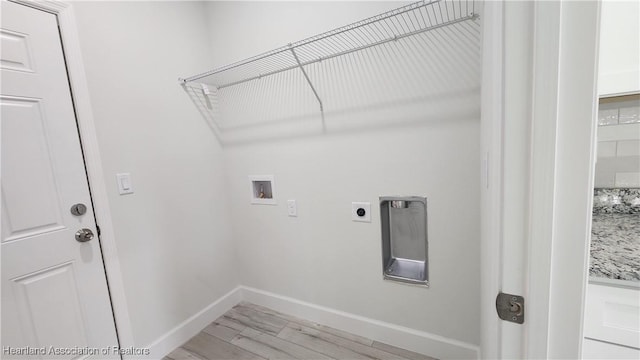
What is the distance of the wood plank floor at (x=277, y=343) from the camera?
1.67 m

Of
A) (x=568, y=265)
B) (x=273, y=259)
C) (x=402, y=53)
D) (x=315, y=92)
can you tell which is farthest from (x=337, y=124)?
(x=568, y=265)

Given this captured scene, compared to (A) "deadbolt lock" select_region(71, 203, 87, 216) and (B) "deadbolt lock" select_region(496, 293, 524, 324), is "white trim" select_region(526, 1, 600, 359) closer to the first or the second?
(B) "deadbolt lock" select_region(496, 293, 524, 324)

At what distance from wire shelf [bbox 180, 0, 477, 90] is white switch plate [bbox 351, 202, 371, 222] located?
704 millimetres

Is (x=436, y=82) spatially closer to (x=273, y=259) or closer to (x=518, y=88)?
(x=518, y=88)

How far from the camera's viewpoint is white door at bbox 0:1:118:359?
1179mm

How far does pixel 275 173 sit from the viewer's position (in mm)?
1946

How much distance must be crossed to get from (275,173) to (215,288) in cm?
107

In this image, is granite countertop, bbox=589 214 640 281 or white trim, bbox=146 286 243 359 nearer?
granite countertop, bbox=589 214 640 281

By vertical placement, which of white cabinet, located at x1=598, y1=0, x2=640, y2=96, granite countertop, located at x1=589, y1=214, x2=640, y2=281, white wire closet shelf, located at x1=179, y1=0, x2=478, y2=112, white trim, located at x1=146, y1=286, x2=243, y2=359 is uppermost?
white wire closet shelf, located at x1=179, y1=0, x2=478, y2=112

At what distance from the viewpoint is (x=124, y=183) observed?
156cm

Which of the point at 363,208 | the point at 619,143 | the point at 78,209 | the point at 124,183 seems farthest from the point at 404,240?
the point at 78,209

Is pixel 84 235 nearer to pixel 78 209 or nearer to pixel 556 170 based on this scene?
pixel 78 209

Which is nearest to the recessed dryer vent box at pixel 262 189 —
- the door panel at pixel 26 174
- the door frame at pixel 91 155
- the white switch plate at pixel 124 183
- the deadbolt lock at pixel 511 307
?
the white switch plate at pixel 124 183

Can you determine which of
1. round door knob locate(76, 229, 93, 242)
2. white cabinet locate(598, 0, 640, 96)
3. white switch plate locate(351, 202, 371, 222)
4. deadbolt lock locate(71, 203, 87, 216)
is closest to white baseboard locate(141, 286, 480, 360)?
white switch plate locate(351, 202, 371, 222)
